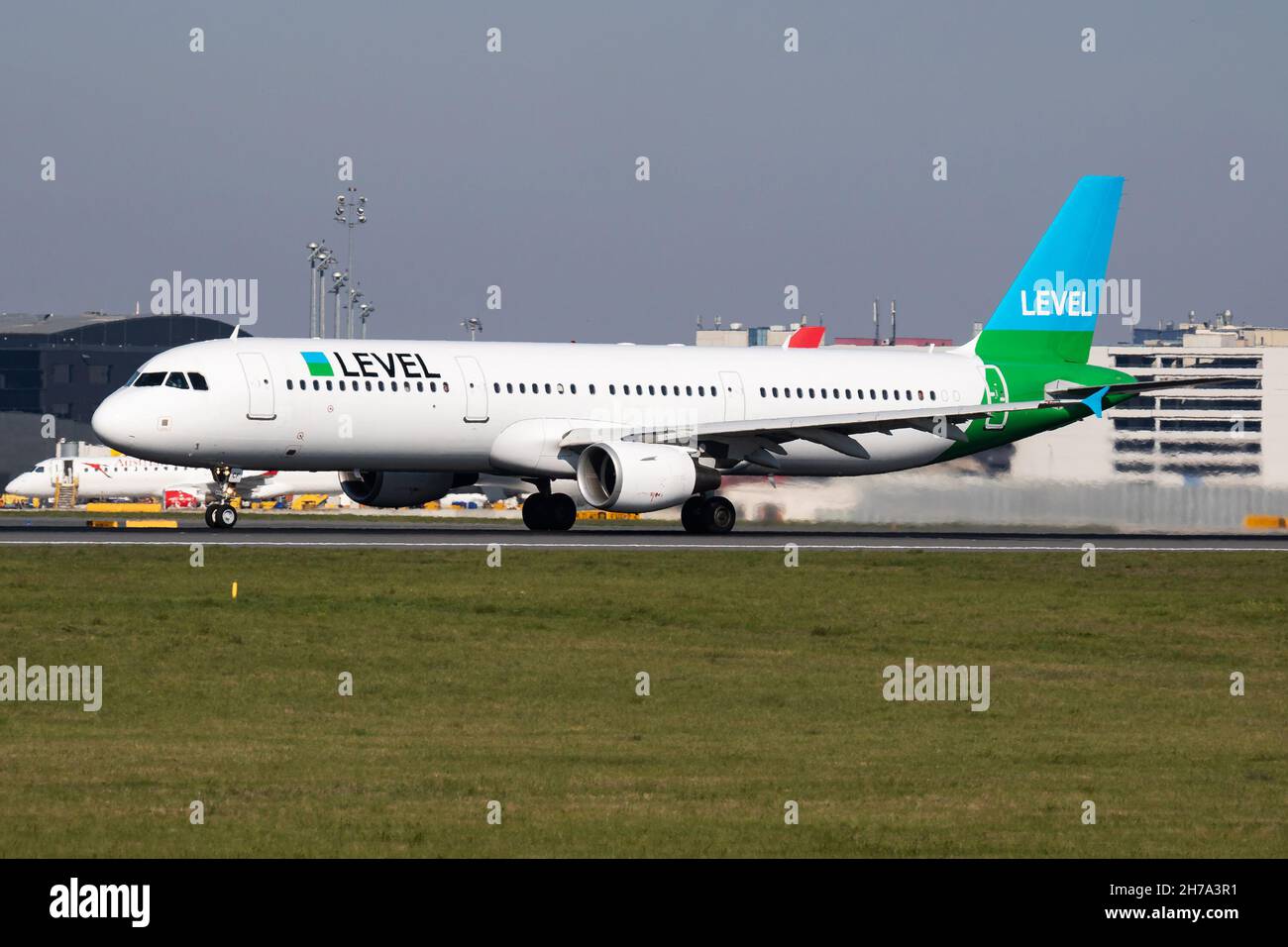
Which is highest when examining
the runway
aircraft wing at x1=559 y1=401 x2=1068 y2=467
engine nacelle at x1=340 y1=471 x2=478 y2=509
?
aircraft wing at x1=559 y1=401 x2=1068 y2=467

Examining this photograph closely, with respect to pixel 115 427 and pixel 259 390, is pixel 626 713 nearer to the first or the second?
pixel 259 390

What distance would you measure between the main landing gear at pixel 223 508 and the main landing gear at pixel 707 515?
10.8 m

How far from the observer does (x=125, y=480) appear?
101m

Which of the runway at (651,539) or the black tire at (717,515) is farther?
the black tire at (717,515)

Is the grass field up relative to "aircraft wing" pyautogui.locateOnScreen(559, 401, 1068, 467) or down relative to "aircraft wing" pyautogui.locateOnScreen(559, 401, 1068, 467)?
down

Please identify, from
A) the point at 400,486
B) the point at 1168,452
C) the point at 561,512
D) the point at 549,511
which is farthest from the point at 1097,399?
the point at 400,486

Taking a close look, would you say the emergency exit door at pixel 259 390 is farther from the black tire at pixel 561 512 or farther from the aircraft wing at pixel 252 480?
the aircraft wing at pixel 252 480

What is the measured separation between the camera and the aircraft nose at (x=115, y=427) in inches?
1672

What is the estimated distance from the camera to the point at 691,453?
1858 inches

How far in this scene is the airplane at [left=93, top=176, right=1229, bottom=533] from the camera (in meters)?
43.6

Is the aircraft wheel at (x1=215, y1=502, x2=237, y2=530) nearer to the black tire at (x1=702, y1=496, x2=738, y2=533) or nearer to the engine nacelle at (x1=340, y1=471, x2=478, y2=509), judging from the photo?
the engine nacelle at (x1=340, y1=471, x2=478, y2=509)

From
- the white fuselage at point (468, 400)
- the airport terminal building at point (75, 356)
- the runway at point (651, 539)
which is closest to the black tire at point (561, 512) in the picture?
the runway at point (651, 539)

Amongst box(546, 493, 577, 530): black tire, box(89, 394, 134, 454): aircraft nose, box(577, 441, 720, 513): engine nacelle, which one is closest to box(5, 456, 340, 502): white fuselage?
box(546, 493, 577, 530): black tire

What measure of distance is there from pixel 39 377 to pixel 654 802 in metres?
146
